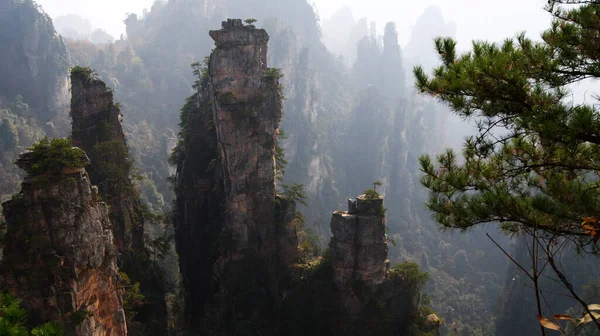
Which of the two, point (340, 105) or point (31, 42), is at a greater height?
point (340, 105)

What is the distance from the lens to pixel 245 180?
2067 cm

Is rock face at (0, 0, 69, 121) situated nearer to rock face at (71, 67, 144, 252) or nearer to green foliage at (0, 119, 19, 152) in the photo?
green foliage at (0, 119, 19, 152)

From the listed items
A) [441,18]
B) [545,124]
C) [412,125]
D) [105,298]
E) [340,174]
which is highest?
[441,18]

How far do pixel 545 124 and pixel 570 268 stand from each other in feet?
136

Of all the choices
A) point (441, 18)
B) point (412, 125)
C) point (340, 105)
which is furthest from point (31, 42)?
point (441, 18)

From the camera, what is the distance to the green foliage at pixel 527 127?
192 inches

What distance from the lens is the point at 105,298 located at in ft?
36.4

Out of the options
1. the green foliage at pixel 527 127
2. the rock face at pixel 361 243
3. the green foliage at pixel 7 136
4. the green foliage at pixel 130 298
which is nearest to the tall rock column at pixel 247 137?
the rock face at pixel 361 243

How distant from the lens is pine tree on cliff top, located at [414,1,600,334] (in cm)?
486

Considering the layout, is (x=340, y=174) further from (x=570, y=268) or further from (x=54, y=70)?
(x=54, y=70)

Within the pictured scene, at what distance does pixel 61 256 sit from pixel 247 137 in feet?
37.0

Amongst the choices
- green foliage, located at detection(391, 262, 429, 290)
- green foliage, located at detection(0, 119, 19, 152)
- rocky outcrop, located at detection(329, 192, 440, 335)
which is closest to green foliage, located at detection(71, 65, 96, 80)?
rocky outcrop, located at detection(329, 192, 440, 335)

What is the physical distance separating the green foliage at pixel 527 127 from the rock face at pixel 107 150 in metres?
14.8

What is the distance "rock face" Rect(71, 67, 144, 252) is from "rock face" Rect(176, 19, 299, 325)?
3999 millimetres
